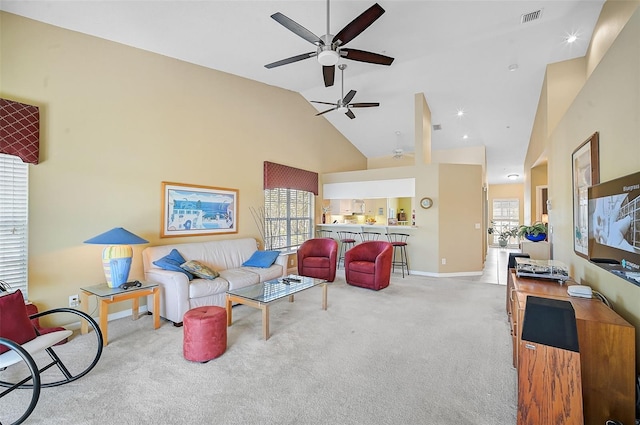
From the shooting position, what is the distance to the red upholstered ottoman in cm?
258

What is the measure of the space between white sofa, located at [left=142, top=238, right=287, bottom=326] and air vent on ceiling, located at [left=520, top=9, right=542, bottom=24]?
15.4 ft

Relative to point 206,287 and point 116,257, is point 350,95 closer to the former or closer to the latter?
point 206,287

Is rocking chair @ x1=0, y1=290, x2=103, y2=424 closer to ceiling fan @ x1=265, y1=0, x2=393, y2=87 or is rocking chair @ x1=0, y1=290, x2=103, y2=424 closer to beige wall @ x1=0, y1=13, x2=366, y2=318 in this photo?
beige wall @ x1=0, y1=13, x2=366, y2=318

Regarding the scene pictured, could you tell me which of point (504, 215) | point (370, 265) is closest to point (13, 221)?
point (370, 265)

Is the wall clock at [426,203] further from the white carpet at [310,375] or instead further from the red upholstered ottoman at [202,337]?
the red upholstered ottoman at [202,337]

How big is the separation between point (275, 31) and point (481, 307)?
15.3 ft

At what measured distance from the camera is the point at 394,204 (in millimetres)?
8984

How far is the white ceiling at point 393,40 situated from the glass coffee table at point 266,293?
10.6ft

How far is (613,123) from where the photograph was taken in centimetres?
210

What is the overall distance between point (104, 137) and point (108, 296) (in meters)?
1.96

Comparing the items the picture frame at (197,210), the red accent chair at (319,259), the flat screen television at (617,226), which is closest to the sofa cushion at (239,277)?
the picture frame at (197,210)

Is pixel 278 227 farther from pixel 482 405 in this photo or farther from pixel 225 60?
pixel 482 405

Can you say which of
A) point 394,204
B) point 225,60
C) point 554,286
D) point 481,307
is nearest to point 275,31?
point 225,60

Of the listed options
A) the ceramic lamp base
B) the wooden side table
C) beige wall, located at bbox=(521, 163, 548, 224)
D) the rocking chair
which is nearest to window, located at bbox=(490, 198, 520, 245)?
beige wall, located at bbox=(521, 163, 548, 224)
